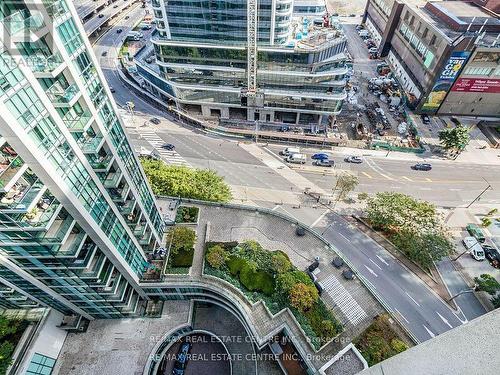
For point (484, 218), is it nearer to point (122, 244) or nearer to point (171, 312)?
point (171, 312)

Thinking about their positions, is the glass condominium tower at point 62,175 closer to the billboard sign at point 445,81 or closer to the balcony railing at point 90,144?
the balcony railing at point 90,144

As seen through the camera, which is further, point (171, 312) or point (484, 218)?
point (484, 218)

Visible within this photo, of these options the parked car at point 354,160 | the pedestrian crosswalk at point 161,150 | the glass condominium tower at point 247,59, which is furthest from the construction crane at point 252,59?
the parked car at point 354,160

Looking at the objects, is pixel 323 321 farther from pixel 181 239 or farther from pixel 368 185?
pixel 368 185

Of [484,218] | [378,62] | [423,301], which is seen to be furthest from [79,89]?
[378,62]

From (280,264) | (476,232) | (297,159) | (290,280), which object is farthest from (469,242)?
(280,264)

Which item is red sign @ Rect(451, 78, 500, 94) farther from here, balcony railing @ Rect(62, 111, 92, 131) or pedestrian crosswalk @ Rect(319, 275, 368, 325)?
balcony railing @ Rect(62, 111, 92, 131)

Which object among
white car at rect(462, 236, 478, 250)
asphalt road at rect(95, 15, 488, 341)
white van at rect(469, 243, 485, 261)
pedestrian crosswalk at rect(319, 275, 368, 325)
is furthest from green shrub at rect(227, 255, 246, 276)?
white car at rect(462, 236, 478, 250)
